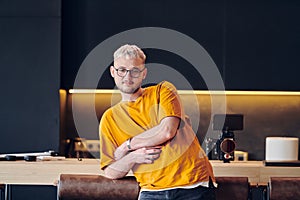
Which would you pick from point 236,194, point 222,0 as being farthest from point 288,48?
point 236,194

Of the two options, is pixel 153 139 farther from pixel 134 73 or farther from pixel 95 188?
pixel 95 188

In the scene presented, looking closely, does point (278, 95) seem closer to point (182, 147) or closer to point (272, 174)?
point (272, 174)

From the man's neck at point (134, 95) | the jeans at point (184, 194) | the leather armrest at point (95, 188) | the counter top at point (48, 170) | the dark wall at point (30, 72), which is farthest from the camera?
the dark wall at point (30, 72)

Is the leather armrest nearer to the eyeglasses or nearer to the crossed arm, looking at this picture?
the crossed arm

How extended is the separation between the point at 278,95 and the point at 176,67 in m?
0.92

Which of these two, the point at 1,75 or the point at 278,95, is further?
the point at 278,95

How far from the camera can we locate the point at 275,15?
16.1ft

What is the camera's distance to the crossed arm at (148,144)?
2559 millimetres

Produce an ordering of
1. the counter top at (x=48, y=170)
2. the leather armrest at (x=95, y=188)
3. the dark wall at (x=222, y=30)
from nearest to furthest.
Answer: the leather armrest at (x=95, y=188)
the counter top at (x=48, y=170)
the dark wall at (x=222, y=30)

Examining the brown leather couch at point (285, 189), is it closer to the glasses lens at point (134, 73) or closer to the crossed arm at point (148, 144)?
the crossed arm at point (148, 144)

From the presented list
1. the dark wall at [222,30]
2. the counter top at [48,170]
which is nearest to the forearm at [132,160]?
the counter top at [48,170]

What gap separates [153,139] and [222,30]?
2.49 m

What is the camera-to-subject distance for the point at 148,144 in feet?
8.55

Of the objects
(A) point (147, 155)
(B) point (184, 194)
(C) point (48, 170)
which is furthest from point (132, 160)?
(C) point (48, 170)
